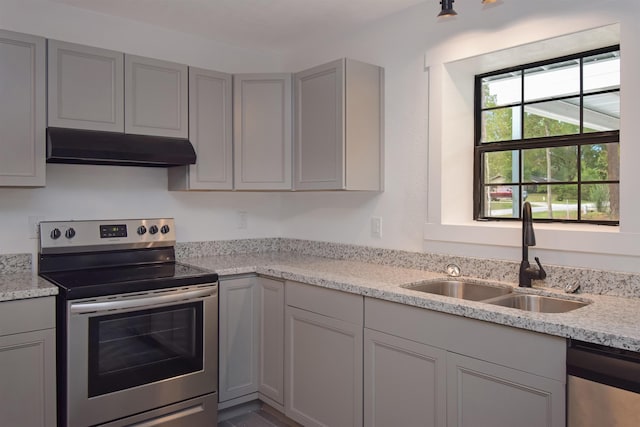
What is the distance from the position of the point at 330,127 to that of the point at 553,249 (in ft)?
4.38

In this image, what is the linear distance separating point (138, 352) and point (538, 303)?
1.87 metres

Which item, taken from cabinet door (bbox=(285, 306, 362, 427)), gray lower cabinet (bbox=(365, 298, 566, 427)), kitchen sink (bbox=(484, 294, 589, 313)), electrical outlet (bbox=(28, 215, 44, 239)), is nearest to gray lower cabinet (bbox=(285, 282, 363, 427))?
cabinet door (bbox=(285, 306, 362, 427))

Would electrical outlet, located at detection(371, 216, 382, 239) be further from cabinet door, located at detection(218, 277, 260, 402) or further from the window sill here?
cabinet door, located at detection(218, 277, 260, 402)

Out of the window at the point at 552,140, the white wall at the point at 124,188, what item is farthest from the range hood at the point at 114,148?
the window at the point at 552,140

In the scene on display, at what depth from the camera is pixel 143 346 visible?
2.42 meters

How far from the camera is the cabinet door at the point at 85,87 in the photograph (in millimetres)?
2447

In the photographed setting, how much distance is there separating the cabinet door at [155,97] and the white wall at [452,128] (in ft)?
3.47

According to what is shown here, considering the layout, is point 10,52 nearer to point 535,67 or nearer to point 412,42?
point 412,42

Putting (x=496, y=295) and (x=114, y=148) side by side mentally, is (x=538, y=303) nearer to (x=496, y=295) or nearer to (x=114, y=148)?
(x=496, y=295)

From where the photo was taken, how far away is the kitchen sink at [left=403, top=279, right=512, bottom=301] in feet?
7.56

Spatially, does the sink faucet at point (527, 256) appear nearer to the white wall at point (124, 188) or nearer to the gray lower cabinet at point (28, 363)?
the white wall at point (124, 188)

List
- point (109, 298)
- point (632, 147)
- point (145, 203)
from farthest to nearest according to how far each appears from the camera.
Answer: point (145, 203) → point (109, 298) → point (632, 147)

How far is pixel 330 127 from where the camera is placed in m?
2.81

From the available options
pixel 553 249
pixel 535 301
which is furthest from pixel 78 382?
pixel 553 249
